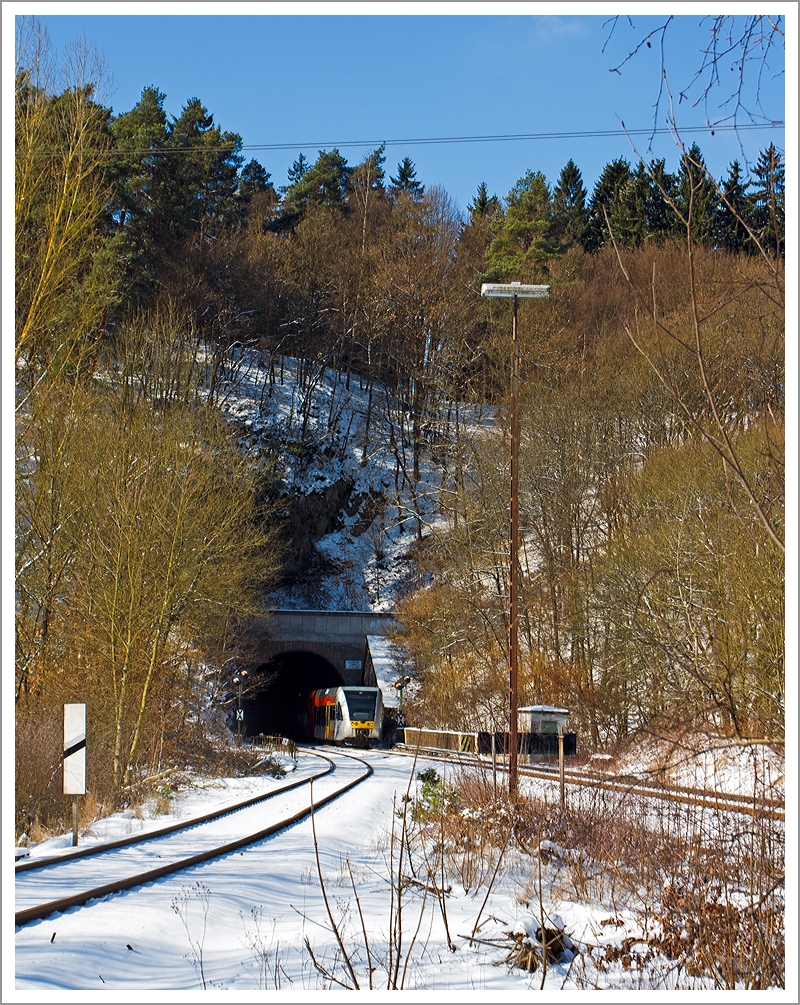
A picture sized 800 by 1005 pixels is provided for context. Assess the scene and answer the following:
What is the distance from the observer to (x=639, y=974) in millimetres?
5969

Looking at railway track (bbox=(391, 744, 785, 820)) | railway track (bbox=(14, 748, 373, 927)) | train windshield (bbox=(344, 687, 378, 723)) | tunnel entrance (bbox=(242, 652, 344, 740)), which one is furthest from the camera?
tunnel entrance (bbox=(242, 652, 344, 740))

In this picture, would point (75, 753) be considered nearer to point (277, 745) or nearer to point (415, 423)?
point (277, 745)

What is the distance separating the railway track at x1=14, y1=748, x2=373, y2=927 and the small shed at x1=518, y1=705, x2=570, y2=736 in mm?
5930

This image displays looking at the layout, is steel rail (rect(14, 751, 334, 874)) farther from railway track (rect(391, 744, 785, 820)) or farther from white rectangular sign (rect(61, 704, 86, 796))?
railway track (rect(391, 744, 785, 820))

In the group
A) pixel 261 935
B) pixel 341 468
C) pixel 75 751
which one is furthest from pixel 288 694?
pixel 261 935

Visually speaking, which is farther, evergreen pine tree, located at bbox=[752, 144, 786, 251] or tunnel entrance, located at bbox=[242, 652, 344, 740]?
tunnel entrance, located at bbox=[242, 652, 344, 740]

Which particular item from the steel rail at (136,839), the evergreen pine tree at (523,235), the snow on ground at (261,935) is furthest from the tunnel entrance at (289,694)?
the snow on ground at (261,935)

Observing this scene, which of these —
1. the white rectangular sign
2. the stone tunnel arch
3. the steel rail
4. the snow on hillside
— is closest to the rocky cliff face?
the snow on hillside

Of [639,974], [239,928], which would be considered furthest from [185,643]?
[639,974]

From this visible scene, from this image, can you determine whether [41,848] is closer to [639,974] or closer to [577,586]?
[639,974]

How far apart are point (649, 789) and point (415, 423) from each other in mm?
47172

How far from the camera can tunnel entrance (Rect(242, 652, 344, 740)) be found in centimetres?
5444

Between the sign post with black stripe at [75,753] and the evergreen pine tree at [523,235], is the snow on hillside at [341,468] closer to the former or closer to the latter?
the evergreen pine tree at [523,235]

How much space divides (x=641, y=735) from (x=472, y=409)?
48945mm
